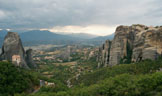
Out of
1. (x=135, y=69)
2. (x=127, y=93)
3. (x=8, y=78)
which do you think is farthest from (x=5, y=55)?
(x=127, y=93)

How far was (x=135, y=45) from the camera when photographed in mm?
46406

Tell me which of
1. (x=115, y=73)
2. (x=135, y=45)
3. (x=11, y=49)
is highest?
(x=135, y=45)

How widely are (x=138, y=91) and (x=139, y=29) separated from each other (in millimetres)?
32215

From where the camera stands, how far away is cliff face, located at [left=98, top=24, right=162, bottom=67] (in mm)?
41000

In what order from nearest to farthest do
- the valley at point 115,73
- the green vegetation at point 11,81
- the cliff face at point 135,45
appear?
1. the valley at point 115,73
2. the green vegetation at point 11,81
3. the cliff face at point 135,45

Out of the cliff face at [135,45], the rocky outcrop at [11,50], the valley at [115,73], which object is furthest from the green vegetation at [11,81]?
the cliff face at [135,45]

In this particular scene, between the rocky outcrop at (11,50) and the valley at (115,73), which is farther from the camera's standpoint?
the rocky outcrop at (11,50)

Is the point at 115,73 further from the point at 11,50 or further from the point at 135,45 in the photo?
the point at 11,50

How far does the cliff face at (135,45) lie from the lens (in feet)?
135

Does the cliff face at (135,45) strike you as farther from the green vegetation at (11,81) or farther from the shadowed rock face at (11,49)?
the shadowed rock face at (11,49)

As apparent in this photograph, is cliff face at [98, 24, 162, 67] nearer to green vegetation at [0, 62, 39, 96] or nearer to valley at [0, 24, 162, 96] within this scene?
valley at [0, 24, 162, 96]

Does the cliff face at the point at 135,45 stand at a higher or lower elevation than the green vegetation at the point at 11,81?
higher

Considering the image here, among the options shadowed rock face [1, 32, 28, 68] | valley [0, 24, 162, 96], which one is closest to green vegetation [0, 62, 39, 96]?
valley [0, 24, 162, 96]

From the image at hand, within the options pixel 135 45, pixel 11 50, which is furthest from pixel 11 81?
pixel 135 45
